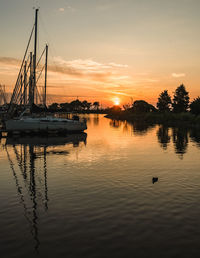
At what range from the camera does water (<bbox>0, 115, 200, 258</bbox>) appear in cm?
860

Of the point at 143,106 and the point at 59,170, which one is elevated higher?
the point at 143,106

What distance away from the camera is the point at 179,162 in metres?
22.5

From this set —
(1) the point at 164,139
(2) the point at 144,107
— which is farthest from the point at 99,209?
(2) the point at 144,107

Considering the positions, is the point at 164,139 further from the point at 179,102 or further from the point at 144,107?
the point at 144,107

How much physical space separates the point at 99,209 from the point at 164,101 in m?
106

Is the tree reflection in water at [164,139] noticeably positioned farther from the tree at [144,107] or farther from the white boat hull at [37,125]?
the tree at [144,107]

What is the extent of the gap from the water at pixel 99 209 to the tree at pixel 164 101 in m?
94.3

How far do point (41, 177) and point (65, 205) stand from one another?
5.42 meters

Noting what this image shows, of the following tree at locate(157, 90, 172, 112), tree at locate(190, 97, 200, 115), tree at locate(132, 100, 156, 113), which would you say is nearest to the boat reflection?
tree at locate(190, 97, 200, 115)

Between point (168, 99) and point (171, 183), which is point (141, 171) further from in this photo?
point (168, 99)

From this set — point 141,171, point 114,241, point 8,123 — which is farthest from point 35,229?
point 8,123

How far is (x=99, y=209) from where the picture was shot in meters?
11.7

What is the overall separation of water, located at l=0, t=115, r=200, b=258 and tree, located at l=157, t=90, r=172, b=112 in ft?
309

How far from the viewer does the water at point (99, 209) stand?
8602 millimetres
